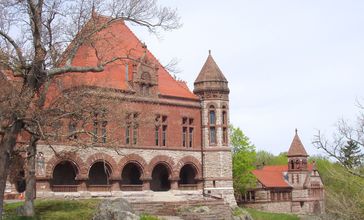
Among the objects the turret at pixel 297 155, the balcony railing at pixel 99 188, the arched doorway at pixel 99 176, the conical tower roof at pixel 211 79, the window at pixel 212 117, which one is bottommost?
the balcony railing at pixel 99 188

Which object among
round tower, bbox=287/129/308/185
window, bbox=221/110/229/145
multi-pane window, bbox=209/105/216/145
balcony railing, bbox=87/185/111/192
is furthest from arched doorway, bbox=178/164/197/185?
round tower, bbox=287/129/308/185

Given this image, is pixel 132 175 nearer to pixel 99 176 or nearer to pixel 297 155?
pixel 99 176

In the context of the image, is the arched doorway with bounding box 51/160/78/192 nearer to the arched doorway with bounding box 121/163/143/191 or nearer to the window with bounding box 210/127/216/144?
the arched doorway with bounding box 121/163/143/191

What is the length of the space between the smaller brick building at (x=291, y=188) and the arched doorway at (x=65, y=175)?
24.2 metres

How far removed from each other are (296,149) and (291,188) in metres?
4.18

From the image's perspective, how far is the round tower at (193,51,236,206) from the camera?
37531mm

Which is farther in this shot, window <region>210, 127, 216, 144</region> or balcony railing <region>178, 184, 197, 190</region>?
window <region>210, 127, 216, 144</region>

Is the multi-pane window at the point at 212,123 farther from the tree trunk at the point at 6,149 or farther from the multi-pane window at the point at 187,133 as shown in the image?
the tree trunk at the point at 6,149

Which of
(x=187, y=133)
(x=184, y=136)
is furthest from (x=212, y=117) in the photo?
(x=184, y=136)

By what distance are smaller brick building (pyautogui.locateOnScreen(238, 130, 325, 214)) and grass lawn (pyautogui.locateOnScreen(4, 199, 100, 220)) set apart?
30.3 metres

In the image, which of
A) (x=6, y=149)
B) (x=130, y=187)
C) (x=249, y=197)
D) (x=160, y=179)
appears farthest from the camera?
(x=249, y=197)

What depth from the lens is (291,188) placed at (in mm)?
59062

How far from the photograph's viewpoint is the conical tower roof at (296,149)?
5978 cm

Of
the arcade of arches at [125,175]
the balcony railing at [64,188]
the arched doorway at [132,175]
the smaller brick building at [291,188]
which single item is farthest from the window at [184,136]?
the smaller brick building at [291,188]
